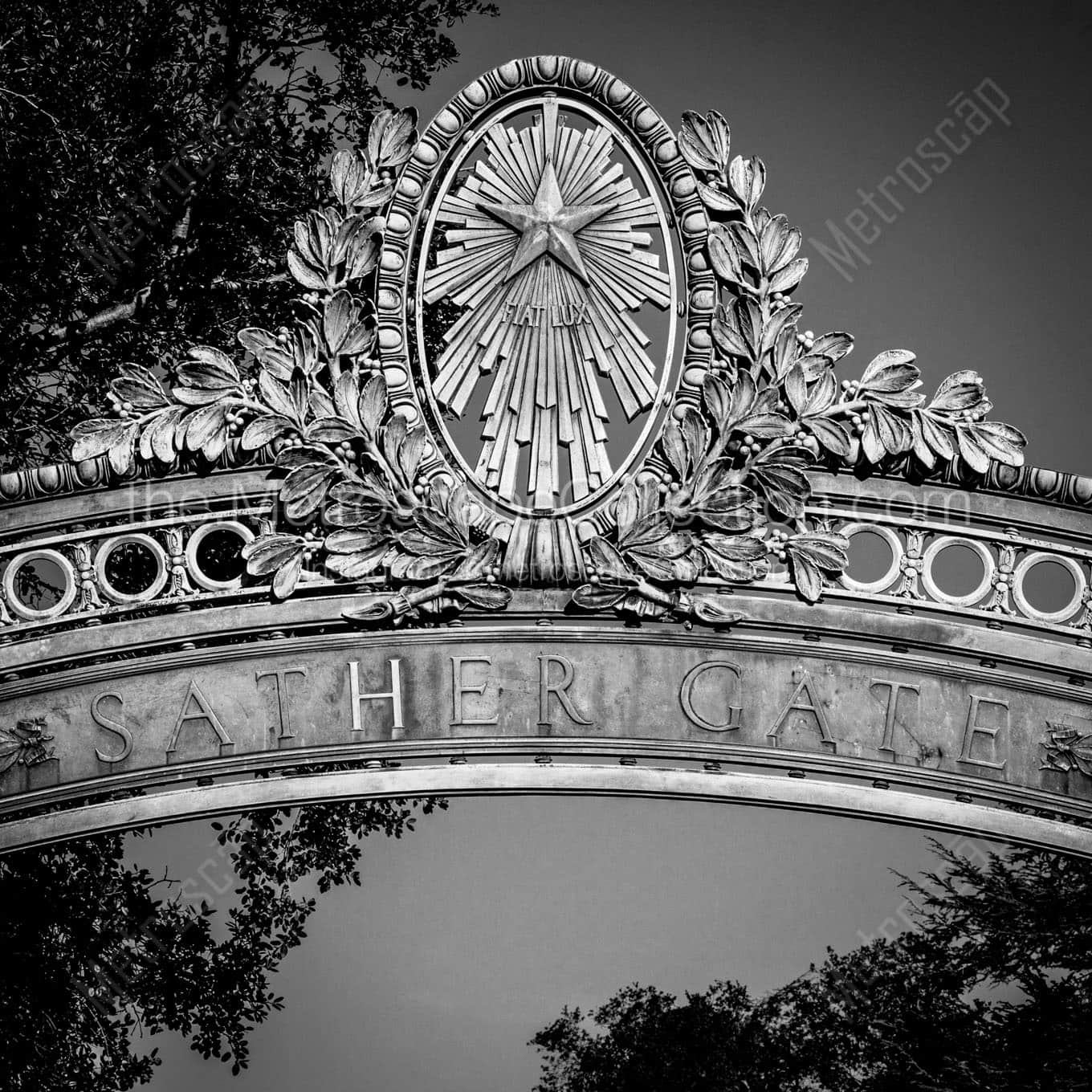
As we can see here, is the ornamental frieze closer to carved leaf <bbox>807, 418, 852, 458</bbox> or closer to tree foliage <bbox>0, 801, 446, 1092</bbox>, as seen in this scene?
carved leaf <bbox>807, 418, 852, 458</bbox>

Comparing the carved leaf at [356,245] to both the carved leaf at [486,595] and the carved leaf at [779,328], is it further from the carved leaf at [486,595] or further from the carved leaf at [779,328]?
the carved leaf at [779,328]

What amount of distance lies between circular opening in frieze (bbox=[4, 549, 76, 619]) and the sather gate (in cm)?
3

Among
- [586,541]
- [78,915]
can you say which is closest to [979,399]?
[586,541]

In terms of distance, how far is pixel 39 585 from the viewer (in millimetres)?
9797

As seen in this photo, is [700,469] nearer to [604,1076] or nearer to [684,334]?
[684,334]

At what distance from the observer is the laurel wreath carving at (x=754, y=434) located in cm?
765

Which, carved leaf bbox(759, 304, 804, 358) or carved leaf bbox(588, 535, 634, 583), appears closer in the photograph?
carved leaf bbox(588, 535, 634, 583)

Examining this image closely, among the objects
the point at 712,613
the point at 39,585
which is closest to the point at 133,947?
the point at 39,585

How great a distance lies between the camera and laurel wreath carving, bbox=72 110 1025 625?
7656 millimetres

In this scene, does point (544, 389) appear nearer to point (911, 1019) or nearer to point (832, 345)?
point (832, 345)

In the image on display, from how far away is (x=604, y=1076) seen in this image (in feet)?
32.8

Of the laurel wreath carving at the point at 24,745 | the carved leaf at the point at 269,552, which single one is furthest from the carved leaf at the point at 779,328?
the laurel wreath carving at the point at 24,745

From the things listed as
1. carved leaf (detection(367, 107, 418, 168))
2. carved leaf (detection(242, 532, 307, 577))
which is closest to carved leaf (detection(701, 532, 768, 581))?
carved leaf (detection(242, 532, 307, 577))

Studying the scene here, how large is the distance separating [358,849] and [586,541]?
3198 mm
